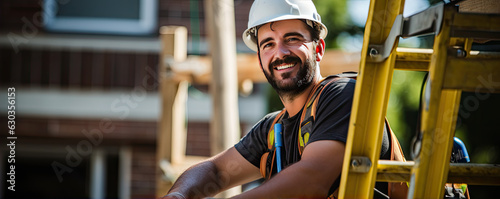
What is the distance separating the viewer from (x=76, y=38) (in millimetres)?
7262

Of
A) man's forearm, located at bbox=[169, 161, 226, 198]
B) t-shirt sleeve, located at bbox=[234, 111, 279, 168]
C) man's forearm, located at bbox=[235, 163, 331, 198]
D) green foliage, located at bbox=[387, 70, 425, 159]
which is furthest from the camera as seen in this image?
green foliage, located at bbox=[387, 70, 425, 159]

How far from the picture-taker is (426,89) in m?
1.67

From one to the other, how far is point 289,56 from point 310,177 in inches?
26.5

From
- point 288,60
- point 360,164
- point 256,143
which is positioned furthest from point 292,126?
point 360,164

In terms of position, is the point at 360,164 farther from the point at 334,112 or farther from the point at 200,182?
the point at 200,182

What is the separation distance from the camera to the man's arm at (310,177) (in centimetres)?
209

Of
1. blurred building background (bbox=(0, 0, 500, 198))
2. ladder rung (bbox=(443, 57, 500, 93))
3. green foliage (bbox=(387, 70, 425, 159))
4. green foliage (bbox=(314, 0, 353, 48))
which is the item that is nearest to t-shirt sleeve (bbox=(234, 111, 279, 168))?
ladder rung (bbox=(443, 57, 500, 93))

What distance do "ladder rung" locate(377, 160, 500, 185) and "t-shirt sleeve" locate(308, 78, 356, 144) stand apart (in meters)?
0.22

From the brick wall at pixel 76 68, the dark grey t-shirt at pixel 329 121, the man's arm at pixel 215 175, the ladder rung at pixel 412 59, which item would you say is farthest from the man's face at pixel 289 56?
the brick wall at pixel 76 68

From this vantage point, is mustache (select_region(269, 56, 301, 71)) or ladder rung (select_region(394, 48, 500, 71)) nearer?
ladder rung (select_region(394, 48, 500, 71))

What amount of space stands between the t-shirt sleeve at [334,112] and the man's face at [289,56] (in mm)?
298

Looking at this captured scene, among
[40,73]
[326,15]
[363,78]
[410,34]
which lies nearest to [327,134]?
[363,78]

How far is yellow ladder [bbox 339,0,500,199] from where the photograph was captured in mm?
1628

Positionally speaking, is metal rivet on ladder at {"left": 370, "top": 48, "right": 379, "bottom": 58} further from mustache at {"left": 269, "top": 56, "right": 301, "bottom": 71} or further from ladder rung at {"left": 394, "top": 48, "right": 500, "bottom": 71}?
mustache at {"left": 269, "top": 56, "right": 301, "bottom": 71}
